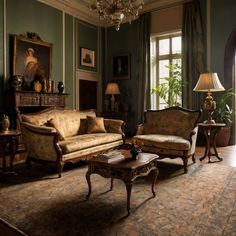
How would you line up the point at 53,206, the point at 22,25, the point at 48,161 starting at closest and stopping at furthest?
the point at 53,206 → the point at 48,161 → the point at 22,25

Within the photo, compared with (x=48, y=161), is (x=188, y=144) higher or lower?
higher

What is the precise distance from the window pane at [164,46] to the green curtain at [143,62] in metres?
0.41

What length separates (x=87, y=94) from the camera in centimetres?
720

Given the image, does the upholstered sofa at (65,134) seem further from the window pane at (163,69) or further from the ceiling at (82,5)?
the ceiling at (82,5)

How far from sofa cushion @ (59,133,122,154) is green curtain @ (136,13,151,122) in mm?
2363

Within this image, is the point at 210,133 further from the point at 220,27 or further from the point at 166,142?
the point at 220,27

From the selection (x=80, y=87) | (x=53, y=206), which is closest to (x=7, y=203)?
(x=53, y=206)

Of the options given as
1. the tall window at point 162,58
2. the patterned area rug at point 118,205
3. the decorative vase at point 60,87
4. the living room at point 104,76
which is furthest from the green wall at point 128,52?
the patterned area rug at point 118,205

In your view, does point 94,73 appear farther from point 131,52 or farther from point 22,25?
point 22,25

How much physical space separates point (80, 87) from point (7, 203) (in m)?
4.74

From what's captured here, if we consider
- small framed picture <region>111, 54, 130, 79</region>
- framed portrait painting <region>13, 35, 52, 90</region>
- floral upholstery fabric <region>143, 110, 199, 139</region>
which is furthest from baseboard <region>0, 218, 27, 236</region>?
small framed picture <region>111, 54, 130, 79</region>

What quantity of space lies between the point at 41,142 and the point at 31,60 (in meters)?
2.63

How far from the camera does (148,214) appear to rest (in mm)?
2234

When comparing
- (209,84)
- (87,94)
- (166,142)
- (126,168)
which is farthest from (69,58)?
(126,168)
